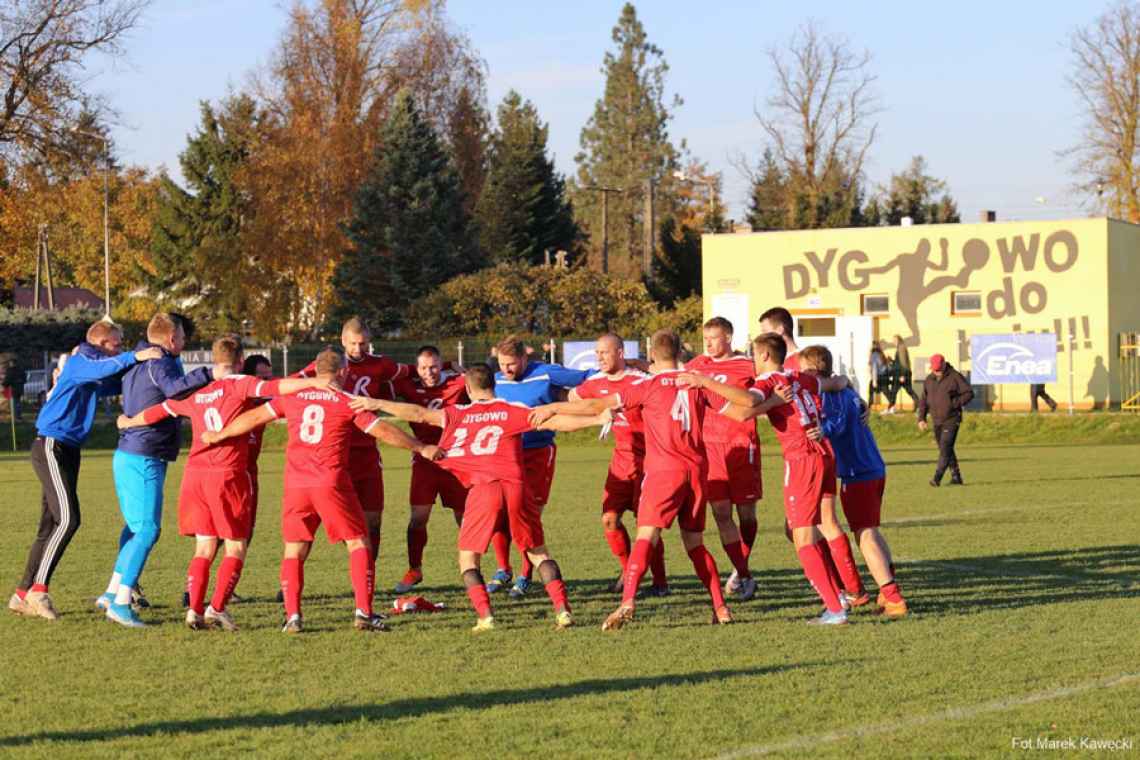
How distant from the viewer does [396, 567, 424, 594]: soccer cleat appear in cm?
1188

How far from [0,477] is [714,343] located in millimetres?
17993

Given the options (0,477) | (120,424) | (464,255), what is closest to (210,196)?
(464,255)

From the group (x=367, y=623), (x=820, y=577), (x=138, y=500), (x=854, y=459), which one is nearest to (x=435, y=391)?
Result: (x=138, y=500)

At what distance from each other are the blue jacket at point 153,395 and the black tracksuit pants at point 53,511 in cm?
52

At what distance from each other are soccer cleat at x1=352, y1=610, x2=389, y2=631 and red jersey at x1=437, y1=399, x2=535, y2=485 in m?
1.11

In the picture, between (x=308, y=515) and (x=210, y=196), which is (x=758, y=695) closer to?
(x=308, y=515)

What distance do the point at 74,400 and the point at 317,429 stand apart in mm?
2155

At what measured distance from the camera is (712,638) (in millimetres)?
9602

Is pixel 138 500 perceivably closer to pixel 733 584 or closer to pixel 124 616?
pixel 124 616

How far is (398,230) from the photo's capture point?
53719mm

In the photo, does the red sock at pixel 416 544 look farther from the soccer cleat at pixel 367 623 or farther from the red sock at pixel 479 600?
the red sock at pixel 479 600

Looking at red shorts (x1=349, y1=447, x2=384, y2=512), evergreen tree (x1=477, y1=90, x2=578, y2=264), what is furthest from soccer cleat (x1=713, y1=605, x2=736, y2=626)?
evergreen tree (x1=477, y1=90, x2=578, y2=264)

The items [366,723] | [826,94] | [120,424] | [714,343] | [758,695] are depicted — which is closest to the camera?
[366,723]

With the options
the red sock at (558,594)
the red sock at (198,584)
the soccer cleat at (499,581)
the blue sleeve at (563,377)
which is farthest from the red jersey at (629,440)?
the red sock at (198,584)
